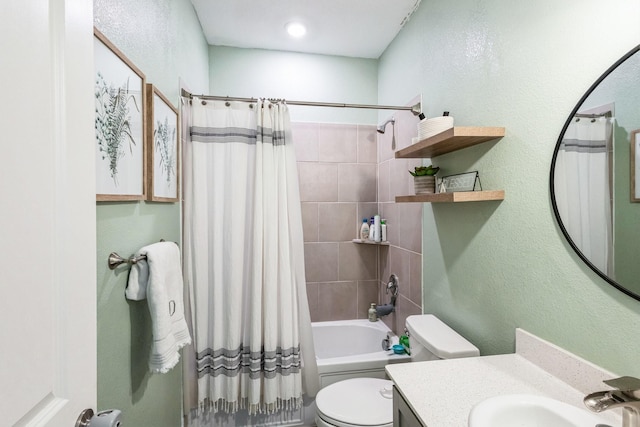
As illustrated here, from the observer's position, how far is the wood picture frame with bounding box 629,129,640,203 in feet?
2.40

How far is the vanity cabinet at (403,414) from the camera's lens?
825mm

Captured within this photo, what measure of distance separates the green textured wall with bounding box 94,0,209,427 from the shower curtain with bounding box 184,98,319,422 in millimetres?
172

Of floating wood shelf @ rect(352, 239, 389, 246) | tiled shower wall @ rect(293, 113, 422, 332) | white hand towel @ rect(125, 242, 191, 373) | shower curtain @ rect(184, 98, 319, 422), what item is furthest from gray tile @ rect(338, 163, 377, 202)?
white hand towel @ rect(125, 242, 191, 373)

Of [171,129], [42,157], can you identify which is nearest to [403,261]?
[171,129]

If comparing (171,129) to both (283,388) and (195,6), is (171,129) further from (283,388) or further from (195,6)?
(283,388)

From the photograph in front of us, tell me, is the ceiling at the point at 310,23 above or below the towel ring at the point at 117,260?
above

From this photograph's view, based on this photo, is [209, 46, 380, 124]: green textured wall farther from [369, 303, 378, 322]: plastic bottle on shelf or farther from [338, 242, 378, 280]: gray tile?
[369, 303, 378, 322]: plastic bottle on shelf

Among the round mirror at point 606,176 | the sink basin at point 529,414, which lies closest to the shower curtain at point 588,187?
the round mirror at point 606,176

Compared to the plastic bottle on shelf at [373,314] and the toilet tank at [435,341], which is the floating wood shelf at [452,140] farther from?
the plastic bottle on shelf at [373,314]

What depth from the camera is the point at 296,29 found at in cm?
218

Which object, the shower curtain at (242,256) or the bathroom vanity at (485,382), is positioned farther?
the shower curtain at (242,256)

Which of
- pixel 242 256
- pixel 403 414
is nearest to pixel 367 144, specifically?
pixel 242 256

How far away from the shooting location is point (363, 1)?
1890mm

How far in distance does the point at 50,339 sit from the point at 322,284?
220cm
